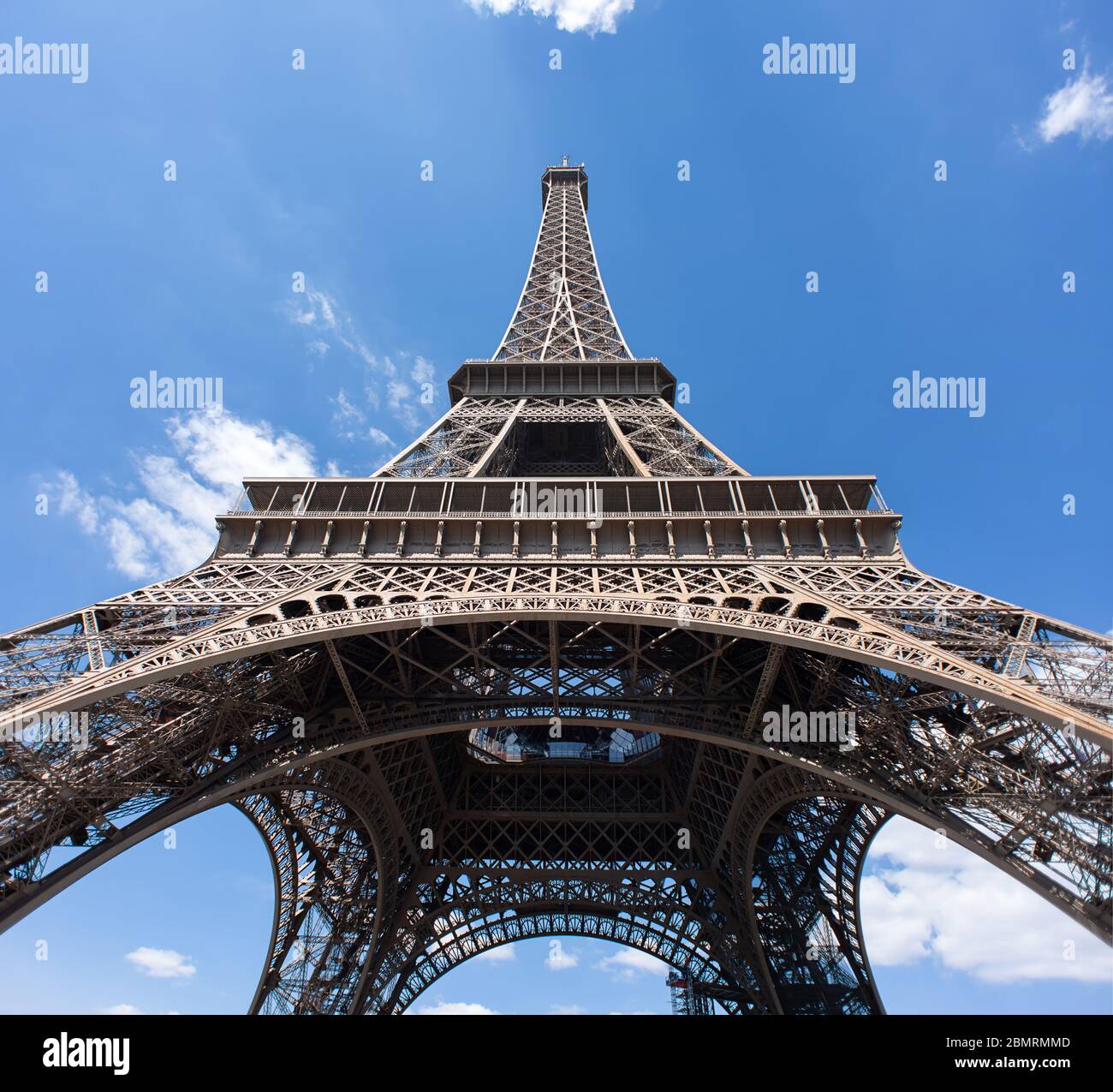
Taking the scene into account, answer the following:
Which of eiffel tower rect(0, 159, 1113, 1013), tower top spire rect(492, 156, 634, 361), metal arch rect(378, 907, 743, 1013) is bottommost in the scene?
metal arch rect(378, 907, 743, 1013)

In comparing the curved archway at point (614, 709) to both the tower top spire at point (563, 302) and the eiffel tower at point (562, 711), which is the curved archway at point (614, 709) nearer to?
the eiffel tower at point (562, 711)

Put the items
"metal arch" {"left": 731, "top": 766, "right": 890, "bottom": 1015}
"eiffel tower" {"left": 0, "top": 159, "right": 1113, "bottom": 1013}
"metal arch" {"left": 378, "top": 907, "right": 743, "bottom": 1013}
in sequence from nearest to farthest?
"eiffel tower" {"left": 0, "top": 159, "right": 1113, "bottom": 1013} → "metal arch" {"left": 731, "top": 766, "right": 890, "bottom": 1015} → "metal arch" {"left": 378, "top": 907, "right": 743, "bottom": 1013}

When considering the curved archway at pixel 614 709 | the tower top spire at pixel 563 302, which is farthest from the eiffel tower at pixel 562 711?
the tower top spire at pixel 563 302

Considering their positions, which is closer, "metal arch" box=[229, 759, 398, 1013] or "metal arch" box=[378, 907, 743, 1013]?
"metal arch" box=[229, 759, 398, 1013]

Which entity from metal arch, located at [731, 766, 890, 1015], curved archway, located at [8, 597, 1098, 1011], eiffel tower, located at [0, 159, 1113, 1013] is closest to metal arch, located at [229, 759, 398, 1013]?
eiffel tower, located at [0, 159, 1113, 1013]

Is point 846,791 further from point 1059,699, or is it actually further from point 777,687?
point 1059,699

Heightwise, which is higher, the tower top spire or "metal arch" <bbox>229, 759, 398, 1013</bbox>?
the tower top spire

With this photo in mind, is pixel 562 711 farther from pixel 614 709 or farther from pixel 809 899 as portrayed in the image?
pixel 809 899

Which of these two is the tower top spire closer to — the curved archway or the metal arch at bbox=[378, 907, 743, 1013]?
the curved archway
